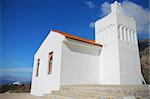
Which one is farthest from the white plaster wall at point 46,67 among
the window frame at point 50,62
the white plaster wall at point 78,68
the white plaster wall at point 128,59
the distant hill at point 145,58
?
the distant hill at point 145,58

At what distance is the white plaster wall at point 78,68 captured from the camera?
8.00 m

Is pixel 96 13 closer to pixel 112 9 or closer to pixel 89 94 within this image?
pixel 112 9

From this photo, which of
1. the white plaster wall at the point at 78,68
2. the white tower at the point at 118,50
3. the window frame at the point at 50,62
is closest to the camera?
the white plaster wall at the point at 78,68

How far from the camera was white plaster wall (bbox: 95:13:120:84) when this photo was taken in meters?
8.66

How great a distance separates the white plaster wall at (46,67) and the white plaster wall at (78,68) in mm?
343

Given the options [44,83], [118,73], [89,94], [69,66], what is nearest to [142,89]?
[89,94]

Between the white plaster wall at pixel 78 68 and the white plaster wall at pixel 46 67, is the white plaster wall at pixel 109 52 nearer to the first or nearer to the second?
the white plaster wall at pixel 78 68

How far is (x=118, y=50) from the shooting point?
8.66 m

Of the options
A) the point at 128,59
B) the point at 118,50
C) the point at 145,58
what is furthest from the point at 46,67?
the point at 145,58

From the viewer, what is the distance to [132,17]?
10.3 m

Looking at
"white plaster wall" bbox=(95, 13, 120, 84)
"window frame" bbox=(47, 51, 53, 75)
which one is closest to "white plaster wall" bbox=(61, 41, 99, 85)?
"white plaster wall" bbox=(95, 13, 120, 84)

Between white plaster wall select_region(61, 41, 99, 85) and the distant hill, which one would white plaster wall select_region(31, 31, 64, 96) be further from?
the distant hill

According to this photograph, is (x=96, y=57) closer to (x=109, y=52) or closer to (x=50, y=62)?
(x=109, y=52)

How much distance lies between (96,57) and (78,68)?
69.4 inches
